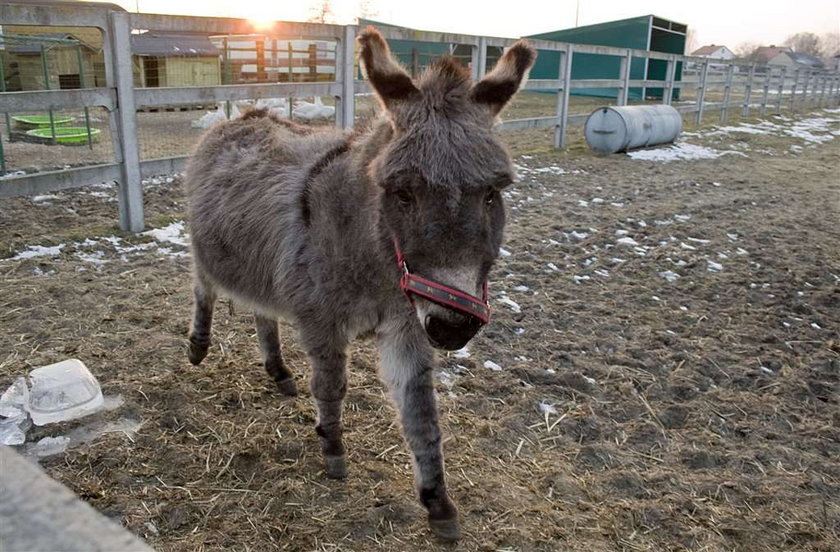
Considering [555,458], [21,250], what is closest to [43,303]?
[21,250]

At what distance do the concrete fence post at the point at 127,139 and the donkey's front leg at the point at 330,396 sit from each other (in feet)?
12.4

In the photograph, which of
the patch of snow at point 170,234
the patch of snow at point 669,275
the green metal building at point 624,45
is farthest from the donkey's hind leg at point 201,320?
the green metal building at point 624,45

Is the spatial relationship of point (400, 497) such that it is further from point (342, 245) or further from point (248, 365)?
point (248, 365)

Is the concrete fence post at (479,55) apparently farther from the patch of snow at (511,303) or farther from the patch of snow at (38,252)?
the patch of snow at (38,252)

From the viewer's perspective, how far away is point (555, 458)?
287 cm

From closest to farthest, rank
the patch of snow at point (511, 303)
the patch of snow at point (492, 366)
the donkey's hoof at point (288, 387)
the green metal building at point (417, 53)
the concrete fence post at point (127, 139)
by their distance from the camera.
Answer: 1. the donkey's hoof at point (288, 387)
2. the patch of snow at point (492, 366)
3. the patch of snow at point (511, 303)
4. the concrete fence post at point (127, 139)
5. the green metal building at point (417, 53)

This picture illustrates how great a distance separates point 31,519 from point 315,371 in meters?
2.03

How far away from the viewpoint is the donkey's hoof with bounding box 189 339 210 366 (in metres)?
3.43

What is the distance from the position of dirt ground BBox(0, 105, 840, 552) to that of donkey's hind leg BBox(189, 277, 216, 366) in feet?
0.41

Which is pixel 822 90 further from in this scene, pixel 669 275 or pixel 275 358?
pixel 275 358

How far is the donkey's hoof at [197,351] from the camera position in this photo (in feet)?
11.3

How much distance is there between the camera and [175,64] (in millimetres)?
15367

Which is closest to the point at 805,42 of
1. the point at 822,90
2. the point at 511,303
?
the point at 822,90

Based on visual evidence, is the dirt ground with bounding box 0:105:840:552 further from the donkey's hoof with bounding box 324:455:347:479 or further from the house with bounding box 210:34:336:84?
the house with bounding box 210:34:336:84
